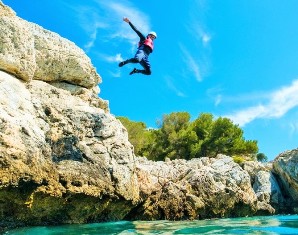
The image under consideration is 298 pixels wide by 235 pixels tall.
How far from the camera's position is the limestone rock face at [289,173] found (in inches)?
891

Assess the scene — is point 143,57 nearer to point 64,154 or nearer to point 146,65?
point 146,65

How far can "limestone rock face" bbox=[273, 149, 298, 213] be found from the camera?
22.6 metres

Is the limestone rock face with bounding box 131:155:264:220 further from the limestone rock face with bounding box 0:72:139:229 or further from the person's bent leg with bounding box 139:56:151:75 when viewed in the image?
the person's bent leg with bounding box 139:56:151:75

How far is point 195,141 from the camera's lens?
37219 millimetres

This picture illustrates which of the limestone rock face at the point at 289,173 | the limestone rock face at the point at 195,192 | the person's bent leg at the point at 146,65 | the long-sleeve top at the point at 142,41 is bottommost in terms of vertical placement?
the limestone rock face at the point at 195,192

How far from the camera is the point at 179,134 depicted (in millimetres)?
38062

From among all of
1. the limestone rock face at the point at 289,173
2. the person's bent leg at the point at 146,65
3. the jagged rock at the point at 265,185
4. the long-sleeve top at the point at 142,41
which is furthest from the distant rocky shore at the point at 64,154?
the limestone rock face at the point at 289,173

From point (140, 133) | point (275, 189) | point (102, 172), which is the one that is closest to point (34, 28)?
point (102, 172)

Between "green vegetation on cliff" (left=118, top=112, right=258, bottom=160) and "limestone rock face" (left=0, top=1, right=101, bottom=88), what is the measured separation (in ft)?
78.3

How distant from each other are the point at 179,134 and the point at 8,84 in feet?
95.8

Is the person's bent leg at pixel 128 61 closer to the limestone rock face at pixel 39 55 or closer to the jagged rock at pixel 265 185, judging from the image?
the limestone rock face at pixel 39 55

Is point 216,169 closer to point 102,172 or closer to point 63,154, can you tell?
point 102,172

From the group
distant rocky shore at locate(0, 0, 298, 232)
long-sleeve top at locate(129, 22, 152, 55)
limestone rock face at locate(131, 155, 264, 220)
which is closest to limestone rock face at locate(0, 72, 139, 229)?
distant rocky shore at locate(0, 0, 298, 232)

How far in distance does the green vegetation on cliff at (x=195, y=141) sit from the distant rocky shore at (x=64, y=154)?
2125 cm
